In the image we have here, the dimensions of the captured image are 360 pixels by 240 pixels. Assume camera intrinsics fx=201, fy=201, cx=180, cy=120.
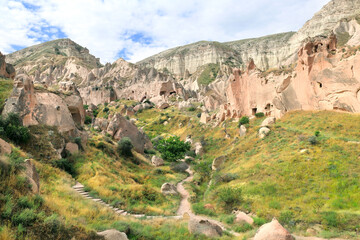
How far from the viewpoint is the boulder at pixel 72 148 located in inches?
815

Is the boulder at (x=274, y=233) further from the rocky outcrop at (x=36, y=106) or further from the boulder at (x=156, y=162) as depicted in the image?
the boulder at (x=156, y=162)

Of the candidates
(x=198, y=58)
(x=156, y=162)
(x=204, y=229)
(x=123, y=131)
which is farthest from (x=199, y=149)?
(x=198, y=58)

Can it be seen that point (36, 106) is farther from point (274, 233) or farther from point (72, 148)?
point (274, 233)

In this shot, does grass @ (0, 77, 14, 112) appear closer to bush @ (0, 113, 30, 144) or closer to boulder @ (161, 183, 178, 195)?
bush @ (0, 113, 30, 144)

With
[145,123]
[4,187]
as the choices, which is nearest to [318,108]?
[4,187]

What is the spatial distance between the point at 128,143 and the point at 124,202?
14071 millimetres

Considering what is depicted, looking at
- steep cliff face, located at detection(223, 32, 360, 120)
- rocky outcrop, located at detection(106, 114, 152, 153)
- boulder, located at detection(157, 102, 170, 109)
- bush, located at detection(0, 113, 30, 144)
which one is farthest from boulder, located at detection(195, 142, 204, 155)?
boulder, located at detection(157, 102, 170, 109)

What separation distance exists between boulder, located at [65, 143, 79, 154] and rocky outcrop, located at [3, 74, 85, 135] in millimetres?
2020

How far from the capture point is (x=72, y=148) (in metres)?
21.0

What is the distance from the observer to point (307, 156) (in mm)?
18625

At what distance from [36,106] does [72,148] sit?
234 inches

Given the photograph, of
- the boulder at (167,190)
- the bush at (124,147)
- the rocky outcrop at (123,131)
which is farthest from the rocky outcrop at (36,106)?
the boulder at (167,190)

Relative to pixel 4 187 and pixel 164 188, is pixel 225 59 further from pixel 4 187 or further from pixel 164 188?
pixel 4 187

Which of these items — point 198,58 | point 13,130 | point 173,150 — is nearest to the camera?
point 13,130
